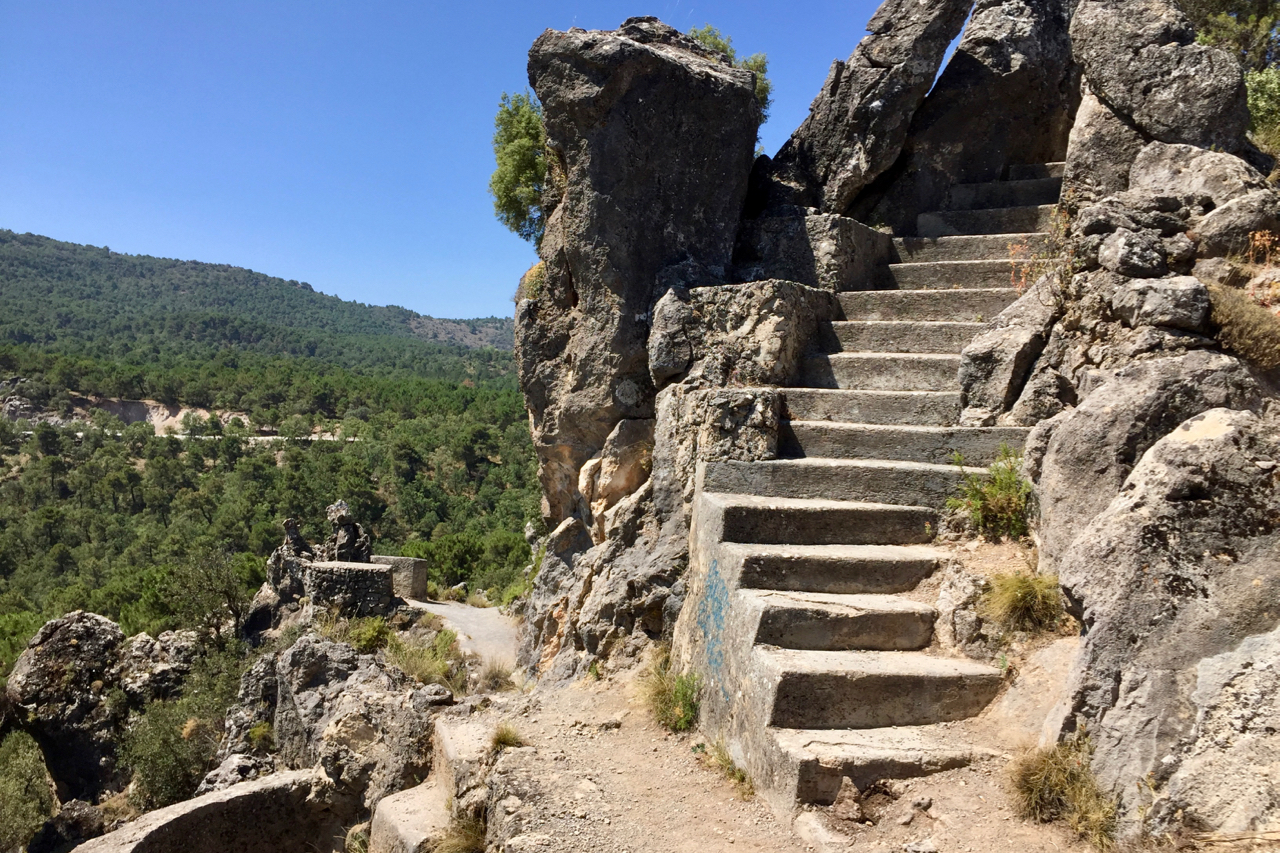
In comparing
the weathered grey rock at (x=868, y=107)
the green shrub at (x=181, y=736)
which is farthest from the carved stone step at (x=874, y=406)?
the green shrub at (x=181, y=736)

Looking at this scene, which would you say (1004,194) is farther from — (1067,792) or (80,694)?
(80,694)

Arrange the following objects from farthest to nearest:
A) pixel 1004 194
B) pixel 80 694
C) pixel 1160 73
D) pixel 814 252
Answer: pixel 80 694, pixel 1004 194, pixel 814 252, pixel 1160 73

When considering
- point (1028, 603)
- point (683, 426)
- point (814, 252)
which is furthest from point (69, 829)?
point (1028, 603)

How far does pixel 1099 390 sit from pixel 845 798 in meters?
2.32

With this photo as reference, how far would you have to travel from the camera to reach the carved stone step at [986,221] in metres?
7.62

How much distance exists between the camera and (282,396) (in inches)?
2721

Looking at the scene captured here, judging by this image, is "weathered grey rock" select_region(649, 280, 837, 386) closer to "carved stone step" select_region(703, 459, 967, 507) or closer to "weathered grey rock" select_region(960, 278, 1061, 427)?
"carved stone step" select_region(703, 459, 967, 507)

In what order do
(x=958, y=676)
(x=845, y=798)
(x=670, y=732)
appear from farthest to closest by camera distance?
(x=670, y=732) < (x=958, y=676) < (x=845, y=798)

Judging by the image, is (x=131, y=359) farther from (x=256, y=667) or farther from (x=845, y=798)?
(x=845, y=798)

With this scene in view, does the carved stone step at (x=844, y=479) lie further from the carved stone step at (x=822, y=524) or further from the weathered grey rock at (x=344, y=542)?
the weathered grey rock at (x=344, y=542)

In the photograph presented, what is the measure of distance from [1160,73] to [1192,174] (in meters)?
1.31

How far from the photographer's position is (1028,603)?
13.0 ft

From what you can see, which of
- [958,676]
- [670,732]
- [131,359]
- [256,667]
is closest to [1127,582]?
[958,676]

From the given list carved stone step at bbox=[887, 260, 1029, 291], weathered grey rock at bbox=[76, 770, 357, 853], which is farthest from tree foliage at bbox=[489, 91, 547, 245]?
weathered grey rock at bbox=[76, 770, 357, 853]
